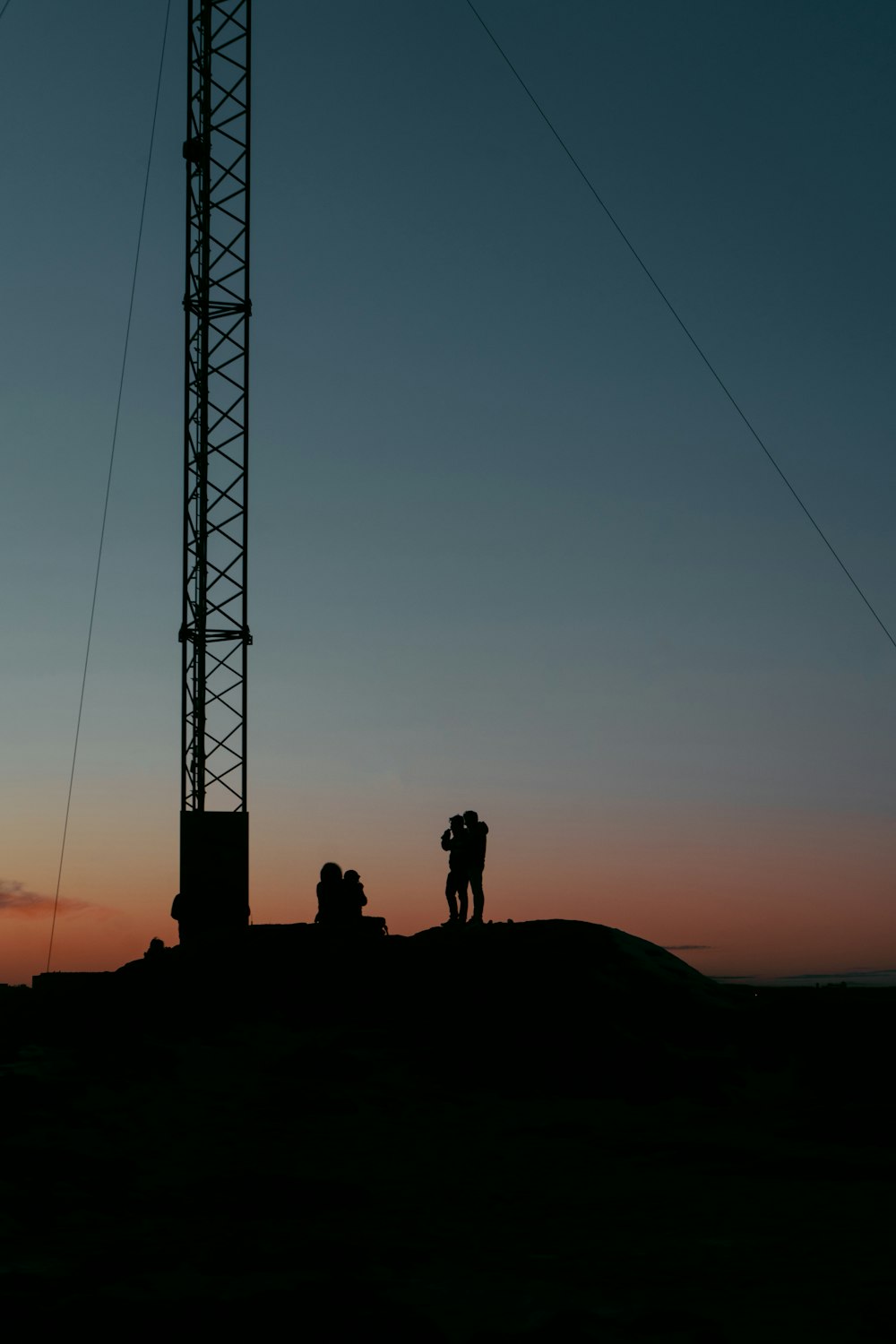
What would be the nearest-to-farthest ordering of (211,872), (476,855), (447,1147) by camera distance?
(447,1147) < (476,855) < (211,872)

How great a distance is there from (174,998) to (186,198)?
15.3 metres

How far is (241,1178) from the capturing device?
9453 millimetres

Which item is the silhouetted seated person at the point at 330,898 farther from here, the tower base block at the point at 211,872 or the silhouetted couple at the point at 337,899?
the tower base block at the point at 211,872

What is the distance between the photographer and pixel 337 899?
17.5 meters

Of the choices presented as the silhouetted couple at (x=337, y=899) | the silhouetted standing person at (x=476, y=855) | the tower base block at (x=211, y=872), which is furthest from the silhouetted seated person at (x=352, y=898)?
the tower base block at (x=211, y=872)

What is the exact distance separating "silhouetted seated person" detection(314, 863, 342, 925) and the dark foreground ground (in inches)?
20.4

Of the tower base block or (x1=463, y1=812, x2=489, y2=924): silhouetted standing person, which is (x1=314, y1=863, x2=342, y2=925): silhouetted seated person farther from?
the tower base block

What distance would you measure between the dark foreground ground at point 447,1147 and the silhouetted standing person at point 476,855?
0.41m

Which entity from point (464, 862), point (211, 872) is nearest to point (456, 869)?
point (464, 862)

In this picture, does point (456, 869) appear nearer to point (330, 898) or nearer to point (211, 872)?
point (330, 898)

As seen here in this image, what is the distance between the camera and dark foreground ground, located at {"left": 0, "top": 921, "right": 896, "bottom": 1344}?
6.27 m

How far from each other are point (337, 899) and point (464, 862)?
6.21ft

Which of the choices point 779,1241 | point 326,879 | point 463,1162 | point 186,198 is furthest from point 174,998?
Result: point 186,198

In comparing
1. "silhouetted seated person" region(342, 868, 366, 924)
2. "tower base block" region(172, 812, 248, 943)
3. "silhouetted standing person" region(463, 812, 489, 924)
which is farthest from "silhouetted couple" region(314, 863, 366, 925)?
"tower base block" region(172, 812, 248, 943)
